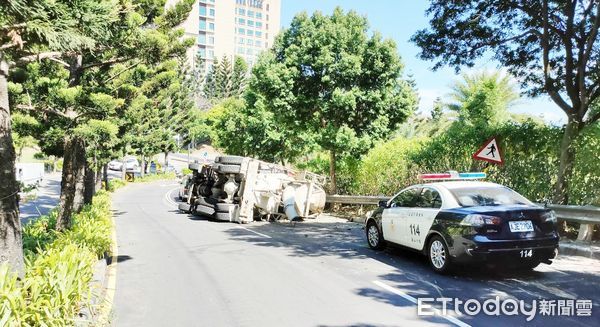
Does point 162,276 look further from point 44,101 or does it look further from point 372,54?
point 372,54

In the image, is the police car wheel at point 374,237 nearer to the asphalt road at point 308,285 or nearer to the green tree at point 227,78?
the asphalt road at point 308,285

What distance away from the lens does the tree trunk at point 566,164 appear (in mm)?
11086

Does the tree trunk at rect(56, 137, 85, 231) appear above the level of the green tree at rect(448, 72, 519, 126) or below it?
→ below

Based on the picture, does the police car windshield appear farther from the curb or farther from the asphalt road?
the curb

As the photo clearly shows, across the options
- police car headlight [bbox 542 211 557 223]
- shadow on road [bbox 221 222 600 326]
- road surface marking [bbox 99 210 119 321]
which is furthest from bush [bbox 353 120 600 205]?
road surface marking [bbox 99 210 119 321]

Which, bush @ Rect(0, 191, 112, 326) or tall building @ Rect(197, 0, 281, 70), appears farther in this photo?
tall building @ Rect(197, 0, 281, 70)

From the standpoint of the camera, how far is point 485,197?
7.68m

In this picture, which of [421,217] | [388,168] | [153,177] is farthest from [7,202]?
[153,177]

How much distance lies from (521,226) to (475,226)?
0.72m

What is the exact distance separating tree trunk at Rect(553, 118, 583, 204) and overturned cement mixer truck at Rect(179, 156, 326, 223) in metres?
7.77

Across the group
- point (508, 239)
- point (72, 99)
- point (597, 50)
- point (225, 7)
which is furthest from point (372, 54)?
point (225, 7)

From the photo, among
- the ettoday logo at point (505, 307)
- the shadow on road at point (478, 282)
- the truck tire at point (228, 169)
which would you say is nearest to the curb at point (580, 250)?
the shadow on road at point (478, 282)

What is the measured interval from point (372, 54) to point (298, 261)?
1239 centimetres

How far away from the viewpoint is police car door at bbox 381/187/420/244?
8.76 meters
